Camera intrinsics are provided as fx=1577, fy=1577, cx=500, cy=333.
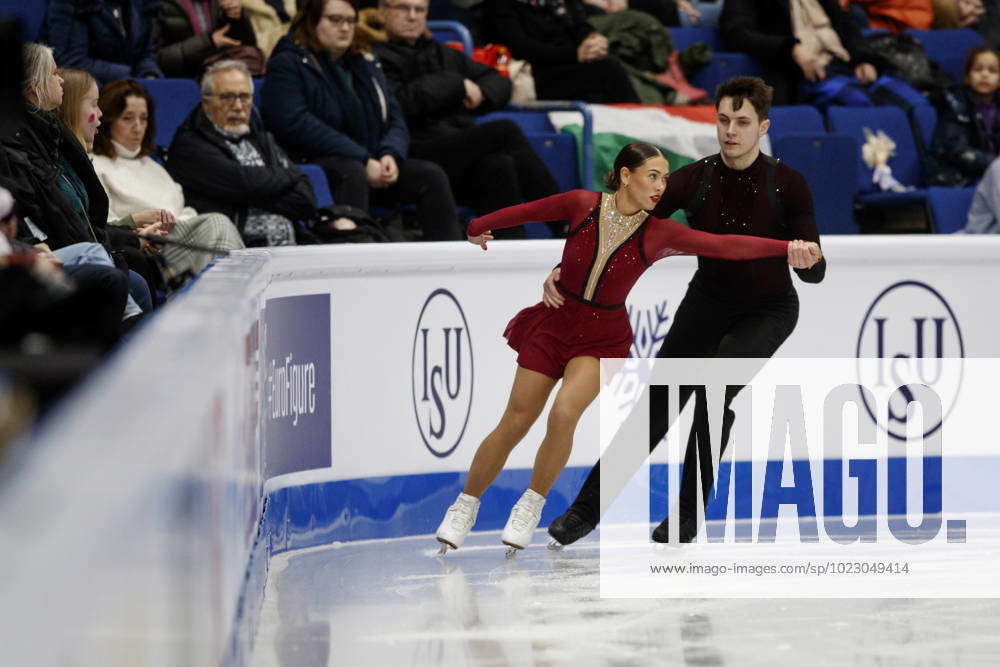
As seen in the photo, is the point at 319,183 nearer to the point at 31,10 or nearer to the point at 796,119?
the point at 31,10

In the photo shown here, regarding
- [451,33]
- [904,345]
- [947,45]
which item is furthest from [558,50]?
[904,345]

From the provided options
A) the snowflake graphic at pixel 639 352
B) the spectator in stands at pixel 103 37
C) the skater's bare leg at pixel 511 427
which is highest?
→ the spectator in stands at pixel 103 37

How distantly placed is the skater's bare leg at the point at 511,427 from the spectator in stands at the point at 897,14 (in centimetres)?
632

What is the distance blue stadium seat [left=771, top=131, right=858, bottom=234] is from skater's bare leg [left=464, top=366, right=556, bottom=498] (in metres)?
3.51

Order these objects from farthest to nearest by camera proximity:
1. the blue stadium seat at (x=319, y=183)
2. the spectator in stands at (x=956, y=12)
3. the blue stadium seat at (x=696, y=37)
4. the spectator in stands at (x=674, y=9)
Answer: the spectator in stands at (x=956, y=12), the blue stadium seat at (x=696, y=37), the spectator in stands at (x=674, y=9), the blue stadium seat at (x=319, y=183)

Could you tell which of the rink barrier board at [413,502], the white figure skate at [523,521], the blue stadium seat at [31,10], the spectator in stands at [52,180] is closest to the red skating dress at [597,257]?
the white figure skate at [523,521]

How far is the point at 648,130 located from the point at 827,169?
1040mm

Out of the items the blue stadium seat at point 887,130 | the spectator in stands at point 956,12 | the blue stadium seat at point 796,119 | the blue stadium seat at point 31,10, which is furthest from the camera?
the spectator in stands at point 956,12

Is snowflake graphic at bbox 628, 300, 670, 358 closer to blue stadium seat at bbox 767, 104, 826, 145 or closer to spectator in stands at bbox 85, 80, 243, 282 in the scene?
spectator in stands at bbox 85, 80, 243, 282

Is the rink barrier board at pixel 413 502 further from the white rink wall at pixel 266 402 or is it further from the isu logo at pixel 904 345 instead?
the isu logo at pixel 904 345

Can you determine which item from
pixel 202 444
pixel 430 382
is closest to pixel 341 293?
pixel 430 382

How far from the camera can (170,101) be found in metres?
7.73

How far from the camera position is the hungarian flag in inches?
348

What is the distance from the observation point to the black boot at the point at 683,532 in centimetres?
599
